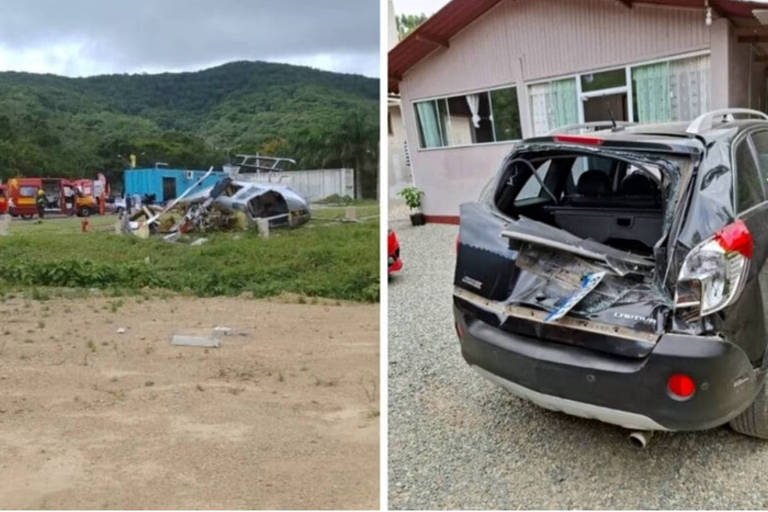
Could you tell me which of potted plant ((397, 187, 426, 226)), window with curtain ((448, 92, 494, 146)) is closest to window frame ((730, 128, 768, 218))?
window with curtain ((448, 92, 494, 146))

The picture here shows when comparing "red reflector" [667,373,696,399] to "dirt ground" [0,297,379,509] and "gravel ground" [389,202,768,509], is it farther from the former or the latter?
"dirt ground" [0,297,379,509]

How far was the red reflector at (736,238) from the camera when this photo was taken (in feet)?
7.57

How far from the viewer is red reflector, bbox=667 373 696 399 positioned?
7.36 ft

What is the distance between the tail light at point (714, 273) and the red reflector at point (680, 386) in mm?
228

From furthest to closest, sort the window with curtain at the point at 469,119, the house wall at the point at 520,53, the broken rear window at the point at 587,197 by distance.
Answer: the window with curtain at the point at 469,119 < the house wall at the point at 520,53 < the broken rear window at the point at 587,197

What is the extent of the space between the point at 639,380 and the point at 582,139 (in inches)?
41.2

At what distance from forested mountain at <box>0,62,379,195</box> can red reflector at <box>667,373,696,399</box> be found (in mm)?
3878

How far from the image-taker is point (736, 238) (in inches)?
91.4

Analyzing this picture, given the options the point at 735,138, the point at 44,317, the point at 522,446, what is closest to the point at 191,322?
the point at 44,317

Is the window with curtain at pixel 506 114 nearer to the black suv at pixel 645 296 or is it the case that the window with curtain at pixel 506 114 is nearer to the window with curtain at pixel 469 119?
the window with curtain at pixel 469 119

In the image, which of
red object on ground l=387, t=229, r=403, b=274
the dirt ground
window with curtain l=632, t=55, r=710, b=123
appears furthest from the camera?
window with curtain l=632, t=55, r=710, b=123

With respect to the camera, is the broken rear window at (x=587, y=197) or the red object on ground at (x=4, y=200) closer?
the broken rear window at (x=587, y=197)

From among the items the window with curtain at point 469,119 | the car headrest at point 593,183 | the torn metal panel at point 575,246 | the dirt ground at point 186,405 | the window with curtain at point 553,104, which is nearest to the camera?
the torn metal panel at point 575,246

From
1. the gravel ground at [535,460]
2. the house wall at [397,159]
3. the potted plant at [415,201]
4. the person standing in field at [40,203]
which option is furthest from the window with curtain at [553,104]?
the person standing in field at [40,203]
